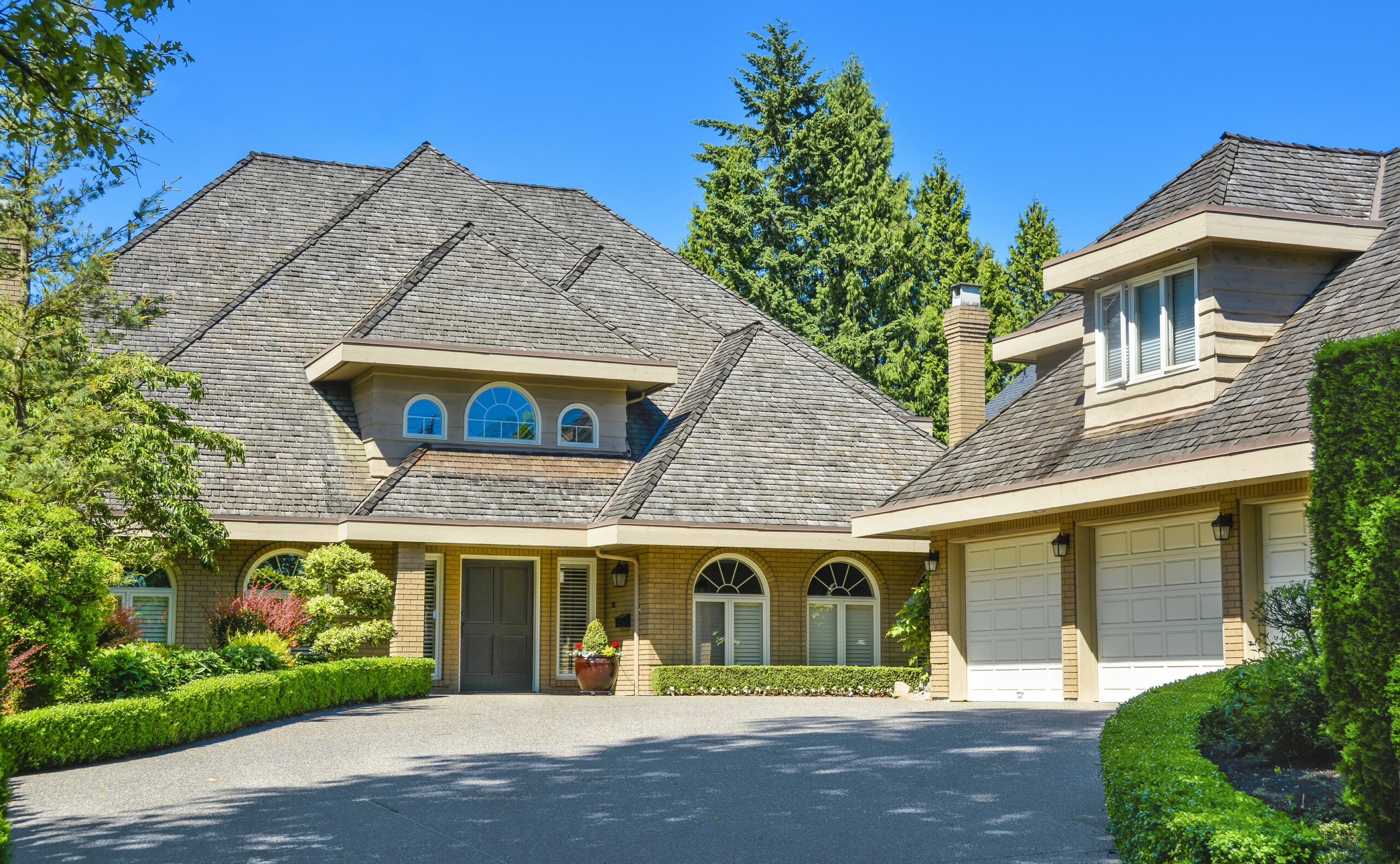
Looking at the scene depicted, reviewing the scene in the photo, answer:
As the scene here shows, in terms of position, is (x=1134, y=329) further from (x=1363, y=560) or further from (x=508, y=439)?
(x=1363, y=560)

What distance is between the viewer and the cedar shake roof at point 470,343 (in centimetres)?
2203

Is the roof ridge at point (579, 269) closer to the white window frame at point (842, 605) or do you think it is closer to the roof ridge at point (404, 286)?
the roof ridge at point (404, 286)

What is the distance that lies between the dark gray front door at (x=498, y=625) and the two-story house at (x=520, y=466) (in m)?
0.04

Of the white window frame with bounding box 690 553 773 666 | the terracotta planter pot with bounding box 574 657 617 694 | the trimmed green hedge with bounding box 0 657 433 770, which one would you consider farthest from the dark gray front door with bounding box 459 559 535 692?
the trimmed green hedge with bounding box 0 657 433 770

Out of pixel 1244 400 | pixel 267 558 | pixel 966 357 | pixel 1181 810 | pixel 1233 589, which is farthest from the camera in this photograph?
pixel 966 357

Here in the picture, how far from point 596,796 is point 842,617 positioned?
45.3 ft

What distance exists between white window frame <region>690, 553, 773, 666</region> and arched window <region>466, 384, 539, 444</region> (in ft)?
12.9

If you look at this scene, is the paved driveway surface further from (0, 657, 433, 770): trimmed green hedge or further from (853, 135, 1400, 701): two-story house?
(853, 135, 1400, 701): two-story house

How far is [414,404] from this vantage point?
22.8 meters

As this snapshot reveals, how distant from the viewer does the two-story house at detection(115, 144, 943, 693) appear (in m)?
21.3

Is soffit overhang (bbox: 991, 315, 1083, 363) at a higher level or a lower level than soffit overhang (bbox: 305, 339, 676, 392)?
higher

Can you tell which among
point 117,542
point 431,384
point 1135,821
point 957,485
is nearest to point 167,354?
point 431,384

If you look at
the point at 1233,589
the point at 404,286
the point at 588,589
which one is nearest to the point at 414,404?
the point at 404,286

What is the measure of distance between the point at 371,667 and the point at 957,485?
27.5ft
